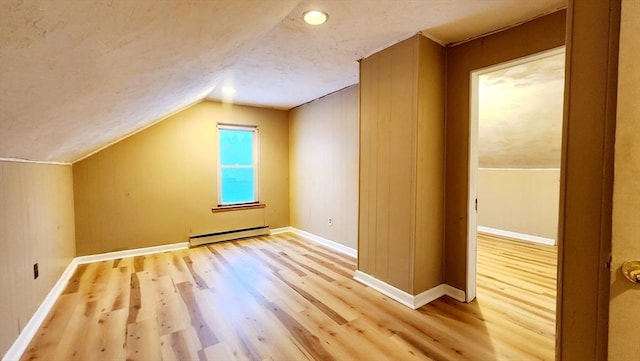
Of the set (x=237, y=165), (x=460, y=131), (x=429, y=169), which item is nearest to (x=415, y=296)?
(x=429, y=169)

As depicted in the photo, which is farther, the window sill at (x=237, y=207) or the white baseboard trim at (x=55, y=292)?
the window sill at (x=237, y=207)

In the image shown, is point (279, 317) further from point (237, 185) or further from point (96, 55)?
point (237, 185)

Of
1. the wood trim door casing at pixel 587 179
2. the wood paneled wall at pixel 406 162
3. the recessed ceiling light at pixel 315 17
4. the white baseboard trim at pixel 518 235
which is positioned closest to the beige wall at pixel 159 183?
the wood paneled wall at pixel 406 162

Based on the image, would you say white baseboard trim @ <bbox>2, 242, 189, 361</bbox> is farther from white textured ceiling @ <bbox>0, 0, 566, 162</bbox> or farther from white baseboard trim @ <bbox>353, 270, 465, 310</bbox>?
white baseboard trim @ <bbox>353, 270, 465, 310</bbox>

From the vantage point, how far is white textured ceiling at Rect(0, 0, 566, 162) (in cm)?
83

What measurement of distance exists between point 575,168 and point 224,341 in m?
2.13

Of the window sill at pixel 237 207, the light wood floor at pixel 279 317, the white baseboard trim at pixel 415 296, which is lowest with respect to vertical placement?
the light wood floor at pixel 279 317

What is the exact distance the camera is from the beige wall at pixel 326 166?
383cm

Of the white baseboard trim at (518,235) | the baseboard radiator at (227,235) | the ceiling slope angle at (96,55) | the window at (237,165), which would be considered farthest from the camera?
the window at (237,165)

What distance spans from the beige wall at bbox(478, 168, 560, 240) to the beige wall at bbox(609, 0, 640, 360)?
4.39 metres

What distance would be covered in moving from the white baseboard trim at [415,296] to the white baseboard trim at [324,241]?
1040 millimetres

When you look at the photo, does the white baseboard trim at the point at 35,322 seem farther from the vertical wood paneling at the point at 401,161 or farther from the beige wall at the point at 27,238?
the vertical wood paneling at the point at 401,161

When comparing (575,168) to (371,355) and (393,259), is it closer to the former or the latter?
(371,355)

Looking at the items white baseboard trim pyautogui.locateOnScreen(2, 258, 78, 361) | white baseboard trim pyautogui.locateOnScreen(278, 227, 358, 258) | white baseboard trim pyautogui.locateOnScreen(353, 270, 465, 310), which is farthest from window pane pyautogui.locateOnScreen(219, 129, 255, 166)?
white baseboard trim pyautogui.locateOnScreen(353, 270, 465, 310)
